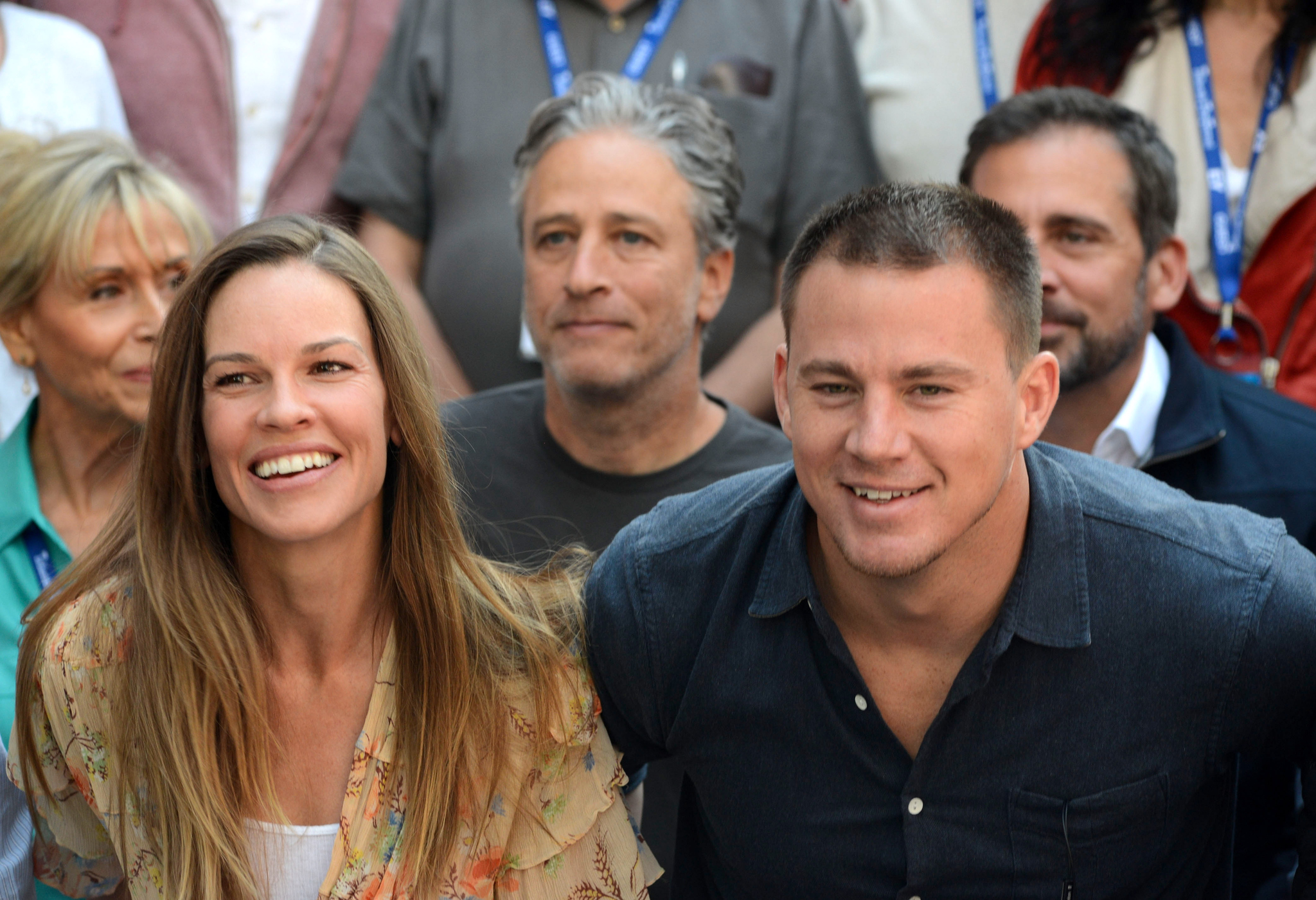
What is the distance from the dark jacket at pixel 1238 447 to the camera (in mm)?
2992

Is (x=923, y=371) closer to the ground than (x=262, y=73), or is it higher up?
closer to the ground

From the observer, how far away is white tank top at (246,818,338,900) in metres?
2.33

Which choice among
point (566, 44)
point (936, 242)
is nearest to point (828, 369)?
point (936, 242)

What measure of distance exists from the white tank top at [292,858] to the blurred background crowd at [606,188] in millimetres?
736

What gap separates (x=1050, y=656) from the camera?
2182 millimetres

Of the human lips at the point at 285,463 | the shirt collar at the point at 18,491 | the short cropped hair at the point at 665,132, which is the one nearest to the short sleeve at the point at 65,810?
the human lips at the point at 285,463

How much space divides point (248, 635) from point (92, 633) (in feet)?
0.99

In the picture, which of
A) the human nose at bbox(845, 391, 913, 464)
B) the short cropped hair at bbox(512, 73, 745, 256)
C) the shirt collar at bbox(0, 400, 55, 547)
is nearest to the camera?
the human nose at bbox(845, 391, 913, 464)

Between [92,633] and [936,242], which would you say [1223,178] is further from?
[92,633]

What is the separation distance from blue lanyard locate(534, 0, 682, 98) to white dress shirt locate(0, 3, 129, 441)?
1.27 meters

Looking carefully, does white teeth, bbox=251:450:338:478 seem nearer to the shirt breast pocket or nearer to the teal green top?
the teal green top

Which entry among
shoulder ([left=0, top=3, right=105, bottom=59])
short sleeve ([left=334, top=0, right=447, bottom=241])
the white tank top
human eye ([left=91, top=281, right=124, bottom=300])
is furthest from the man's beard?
shoulder ([left=0, top=3, right=105, bottom=59])

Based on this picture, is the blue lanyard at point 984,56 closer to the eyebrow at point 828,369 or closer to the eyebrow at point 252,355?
the eyebrow at point 828,369

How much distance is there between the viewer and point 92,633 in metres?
2.46
